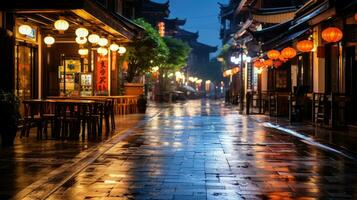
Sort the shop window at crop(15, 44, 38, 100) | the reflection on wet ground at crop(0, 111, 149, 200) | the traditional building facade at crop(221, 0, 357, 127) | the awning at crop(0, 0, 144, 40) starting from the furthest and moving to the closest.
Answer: the shop window at crop(15, 44, 38, 100) → the traditional building facade at crop(221, 0, 357, 127) → the awning at crop(0, 0, 144, 40) → the reflection on wet ground at crop(0, 111, 149, 200)

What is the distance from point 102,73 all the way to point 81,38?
7123 mm

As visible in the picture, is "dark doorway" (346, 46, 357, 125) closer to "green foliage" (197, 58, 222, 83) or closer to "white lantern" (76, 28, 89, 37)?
"white lantern" (76, 28, 89, 37)

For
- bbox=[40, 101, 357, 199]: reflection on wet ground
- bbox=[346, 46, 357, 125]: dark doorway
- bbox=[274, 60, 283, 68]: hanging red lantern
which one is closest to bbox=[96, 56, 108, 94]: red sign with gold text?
bbox=[274, 60, 283, 68]: hanging red lantern

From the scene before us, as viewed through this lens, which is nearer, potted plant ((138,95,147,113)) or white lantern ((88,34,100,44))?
white lantern ((88,34,100,44))

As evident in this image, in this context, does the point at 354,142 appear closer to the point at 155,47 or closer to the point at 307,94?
the point at 307,94

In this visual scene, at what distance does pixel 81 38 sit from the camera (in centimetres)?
2144

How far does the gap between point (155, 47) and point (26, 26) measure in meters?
15.2

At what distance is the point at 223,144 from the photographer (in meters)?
14.7

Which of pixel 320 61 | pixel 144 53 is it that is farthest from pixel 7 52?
pixel 144 53

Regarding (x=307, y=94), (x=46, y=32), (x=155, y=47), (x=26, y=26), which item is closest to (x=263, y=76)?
(x=155, y=47)

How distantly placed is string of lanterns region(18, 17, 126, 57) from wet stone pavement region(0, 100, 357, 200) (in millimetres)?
4774

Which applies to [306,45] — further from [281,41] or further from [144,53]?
[144,53]

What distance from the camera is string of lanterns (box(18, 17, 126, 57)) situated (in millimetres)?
17953

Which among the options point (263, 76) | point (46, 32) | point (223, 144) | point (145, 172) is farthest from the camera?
point (263, 76)
